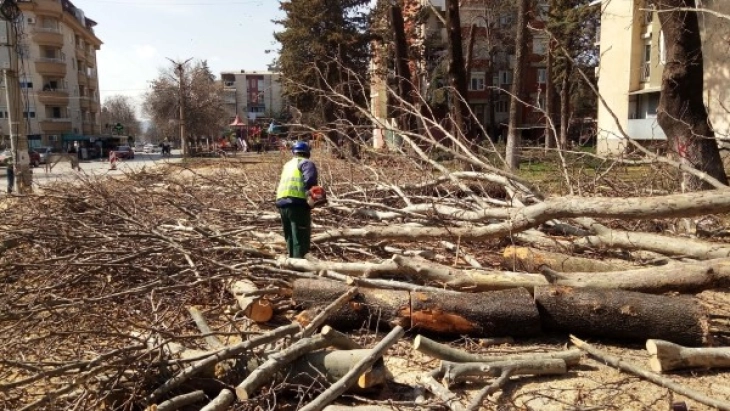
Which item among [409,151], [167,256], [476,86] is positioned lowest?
[167,256]

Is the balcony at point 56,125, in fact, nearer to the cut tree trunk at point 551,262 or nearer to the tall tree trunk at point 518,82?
the tall tree trunk at point 518,82

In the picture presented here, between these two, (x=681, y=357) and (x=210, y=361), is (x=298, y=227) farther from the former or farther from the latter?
(x=681, y=357)

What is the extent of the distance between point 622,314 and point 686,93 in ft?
20.8

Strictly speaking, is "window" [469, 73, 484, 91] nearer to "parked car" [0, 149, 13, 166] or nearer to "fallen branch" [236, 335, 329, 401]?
"parked car" [0, 149, 13, 166]

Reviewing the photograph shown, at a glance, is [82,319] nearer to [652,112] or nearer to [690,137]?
[690,137]

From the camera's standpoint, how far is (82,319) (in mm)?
4520

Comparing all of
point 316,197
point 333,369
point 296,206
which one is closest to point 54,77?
point 296,206

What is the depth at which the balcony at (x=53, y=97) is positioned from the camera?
52.7 metres

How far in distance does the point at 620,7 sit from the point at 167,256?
89.7 feet

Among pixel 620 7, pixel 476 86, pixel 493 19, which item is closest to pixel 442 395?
pixel 620 7

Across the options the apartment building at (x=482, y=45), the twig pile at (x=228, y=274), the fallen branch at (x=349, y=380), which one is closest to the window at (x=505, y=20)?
the apartment building at (x=482, y=45)

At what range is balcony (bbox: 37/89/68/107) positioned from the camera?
173 ft

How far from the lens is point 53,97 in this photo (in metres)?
53.4

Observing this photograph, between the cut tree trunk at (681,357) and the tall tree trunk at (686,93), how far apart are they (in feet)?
19.4
